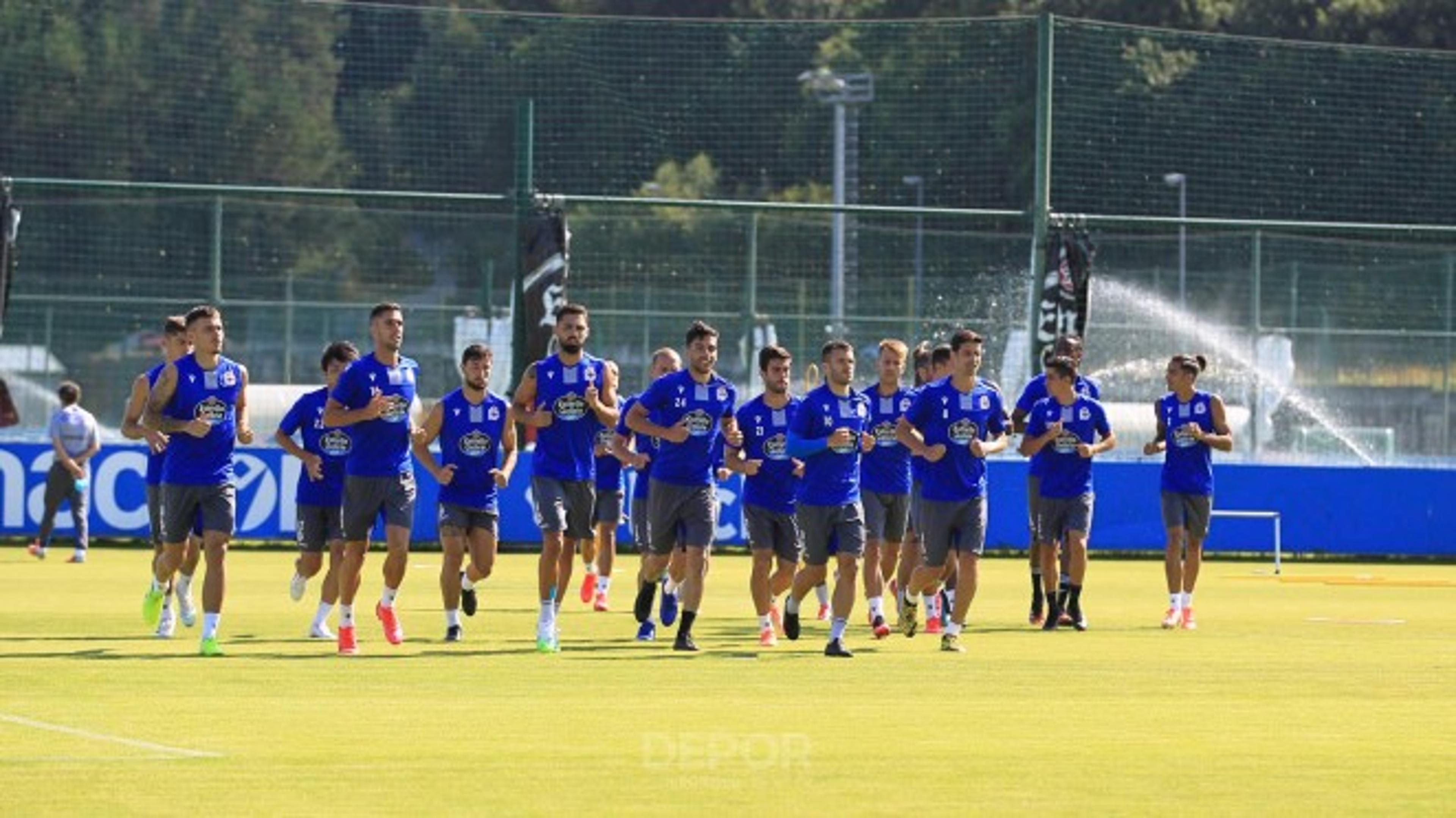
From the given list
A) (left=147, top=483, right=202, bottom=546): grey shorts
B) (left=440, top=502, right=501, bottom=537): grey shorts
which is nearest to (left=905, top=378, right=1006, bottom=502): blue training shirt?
(left=440, top=502, right=501, bottom=537): grey shorts

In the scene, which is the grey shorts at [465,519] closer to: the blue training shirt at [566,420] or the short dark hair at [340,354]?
the blue training shirt at [566,420]

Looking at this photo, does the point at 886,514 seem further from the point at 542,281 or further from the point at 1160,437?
the point at 542,281

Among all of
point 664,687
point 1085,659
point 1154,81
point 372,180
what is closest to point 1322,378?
point 1154,81

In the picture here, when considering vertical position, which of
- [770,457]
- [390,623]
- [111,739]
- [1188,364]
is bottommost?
[111,739]

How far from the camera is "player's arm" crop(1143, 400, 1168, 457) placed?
23.8 metres

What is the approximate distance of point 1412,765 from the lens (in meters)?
13.5

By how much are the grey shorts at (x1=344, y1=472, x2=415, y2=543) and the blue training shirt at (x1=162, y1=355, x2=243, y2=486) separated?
0.83m

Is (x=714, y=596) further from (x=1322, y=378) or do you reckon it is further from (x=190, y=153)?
(x=190, y=153)

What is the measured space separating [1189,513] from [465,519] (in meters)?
6.56

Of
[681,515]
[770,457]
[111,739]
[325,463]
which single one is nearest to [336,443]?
[325,463]

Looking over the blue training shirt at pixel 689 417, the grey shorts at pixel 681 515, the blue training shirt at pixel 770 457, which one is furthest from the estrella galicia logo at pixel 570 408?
the blue training shirt at pixel 770 457

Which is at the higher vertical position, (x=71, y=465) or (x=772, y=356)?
(x=772, y=356)

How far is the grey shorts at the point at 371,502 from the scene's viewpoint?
63.8ft

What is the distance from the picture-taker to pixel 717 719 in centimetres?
1511
